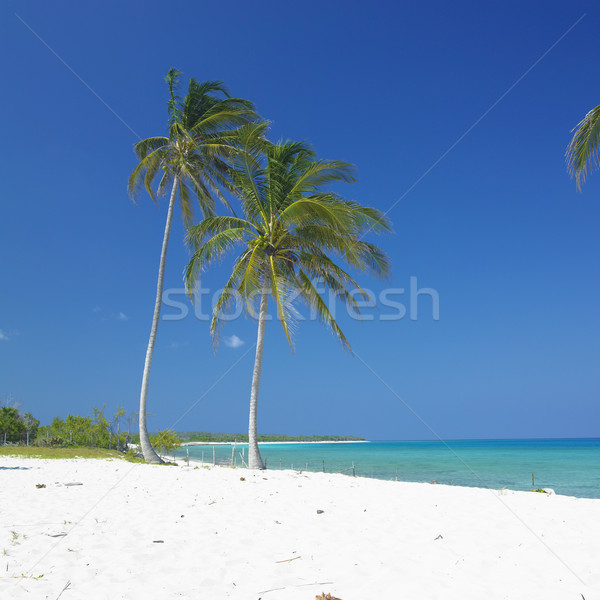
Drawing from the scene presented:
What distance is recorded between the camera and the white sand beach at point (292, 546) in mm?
3715

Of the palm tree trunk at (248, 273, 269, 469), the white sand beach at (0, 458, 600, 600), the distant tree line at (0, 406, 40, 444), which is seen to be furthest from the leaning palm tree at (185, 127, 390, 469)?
the distant tree line at (0, 406, 40, 444)

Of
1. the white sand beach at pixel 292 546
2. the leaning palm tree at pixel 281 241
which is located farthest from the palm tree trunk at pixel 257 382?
the white sand beach at pixel 292 546

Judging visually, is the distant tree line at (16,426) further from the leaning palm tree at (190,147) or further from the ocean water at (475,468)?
the leaning palm tree at (190,147)

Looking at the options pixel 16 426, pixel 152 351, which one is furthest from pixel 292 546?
pixel 16 426

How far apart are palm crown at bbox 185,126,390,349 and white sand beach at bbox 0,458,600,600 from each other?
7077 mm

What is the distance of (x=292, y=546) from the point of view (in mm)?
4785

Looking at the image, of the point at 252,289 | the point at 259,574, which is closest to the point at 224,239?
the point at 252,289

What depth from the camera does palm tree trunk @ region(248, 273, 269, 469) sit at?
44.8 feet

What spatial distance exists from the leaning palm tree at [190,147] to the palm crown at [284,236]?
7.09ft

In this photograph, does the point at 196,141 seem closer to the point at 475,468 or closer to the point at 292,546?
the point at 292,546

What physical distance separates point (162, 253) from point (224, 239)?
4.12 meters

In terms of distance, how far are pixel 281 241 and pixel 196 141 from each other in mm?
6206

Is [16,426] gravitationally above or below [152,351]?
below

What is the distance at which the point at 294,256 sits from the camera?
15.1 metres
